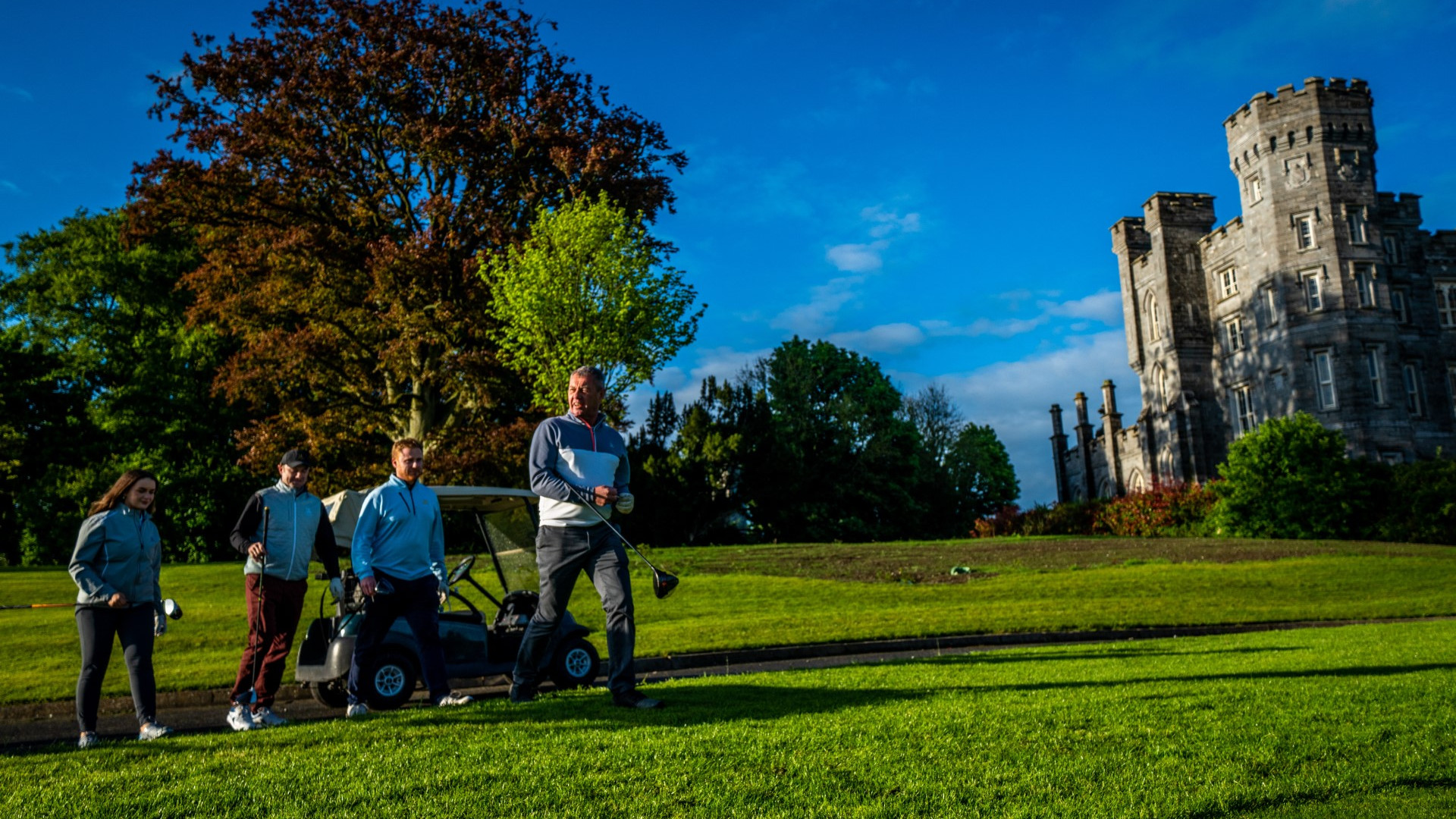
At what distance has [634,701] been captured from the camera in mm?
6508

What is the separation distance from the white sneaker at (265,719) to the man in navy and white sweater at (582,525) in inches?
67.7

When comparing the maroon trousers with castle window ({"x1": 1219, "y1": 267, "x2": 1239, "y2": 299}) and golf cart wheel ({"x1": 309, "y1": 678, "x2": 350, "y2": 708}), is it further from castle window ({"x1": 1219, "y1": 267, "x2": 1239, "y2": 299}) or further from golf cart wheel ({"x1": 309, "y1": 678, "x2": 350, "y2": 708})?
castle window ({"x1": 1219, "y1": 267, "x2": 1239, "y2": 299})

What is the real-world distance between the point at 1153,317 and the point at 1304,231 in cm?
942

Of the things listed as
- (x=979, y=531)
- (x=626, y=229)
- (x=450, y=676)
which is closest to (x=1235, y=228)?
(x=979, y=531)

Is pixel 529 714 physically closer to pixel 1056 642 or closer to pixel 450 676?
pixel 450 676

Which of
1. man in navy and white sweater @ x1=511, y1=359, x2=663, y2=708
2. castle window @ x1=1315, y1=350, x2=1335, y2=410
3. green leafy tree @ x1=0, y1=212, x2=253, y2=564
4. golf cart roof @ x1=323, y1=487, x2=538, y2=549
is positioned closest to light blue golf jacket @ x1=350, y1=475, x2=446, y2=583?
man in navy and white sweater @ x1=511, y1=359, x2=663, y2=708

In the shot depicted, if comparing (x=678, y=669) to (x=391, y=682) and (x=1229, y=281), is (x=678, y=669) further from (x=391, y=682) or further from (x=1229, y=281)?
(x=1229, y=281)

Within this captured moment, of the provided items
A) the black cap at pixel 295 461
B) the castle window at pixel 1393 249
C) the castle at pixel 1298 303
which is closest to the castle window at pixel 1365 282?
the castle at pixel 1298 303

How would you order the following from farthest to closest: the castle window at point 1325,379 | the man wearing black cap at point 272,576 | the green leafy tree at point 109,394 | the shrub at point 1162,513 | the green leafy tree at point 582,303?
the castle window at point 1325,379, the shrub at point 1162,513, the green leafy tree at point 109,394, the green leafy tree at point 582,303, the man wearing black cap at point 272,576

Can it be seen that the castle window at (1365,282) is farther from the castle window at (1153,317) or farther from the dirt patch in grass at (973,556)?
the dirt patch in grass at (973,556)

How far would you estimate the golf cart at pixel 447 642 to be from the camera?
27.1ft

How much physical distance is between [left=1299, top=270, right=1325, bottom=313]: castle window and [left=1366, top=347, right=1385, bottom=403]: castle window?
2731mm

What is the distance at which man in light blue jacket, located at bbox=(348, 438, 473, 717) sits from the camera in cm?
724

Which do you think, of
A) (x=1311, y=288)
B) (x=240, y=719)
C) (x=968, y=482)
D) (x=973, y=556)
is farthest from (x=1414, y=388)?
(x=240, y=719)
